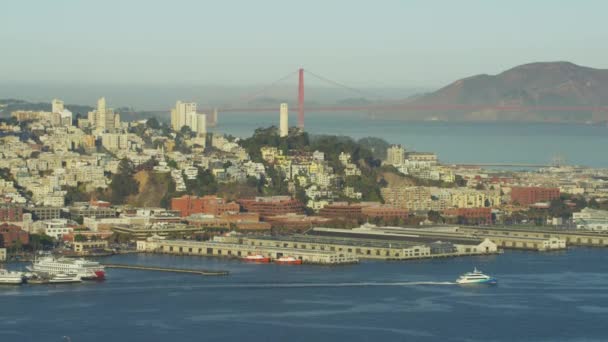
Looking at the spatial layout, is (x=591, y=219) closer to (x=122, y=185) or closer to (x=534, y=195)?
(x=534, y=195)

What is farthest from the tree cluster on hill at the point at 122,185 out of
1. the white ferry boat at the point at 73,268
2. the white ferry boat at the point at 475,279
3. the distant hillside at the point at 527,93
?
the distant hillside at the point at 527,93

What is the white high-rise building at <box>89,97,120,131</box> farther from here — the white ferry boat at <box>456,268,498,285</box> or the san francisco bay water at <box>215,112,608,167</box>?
the white ferry boat at <box>456,268,498,285</box>

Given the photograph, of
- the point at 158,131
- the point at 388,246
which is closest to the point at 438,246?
the point at 388,246

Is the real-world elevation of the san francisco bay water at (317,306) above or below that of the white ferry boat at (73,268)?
below

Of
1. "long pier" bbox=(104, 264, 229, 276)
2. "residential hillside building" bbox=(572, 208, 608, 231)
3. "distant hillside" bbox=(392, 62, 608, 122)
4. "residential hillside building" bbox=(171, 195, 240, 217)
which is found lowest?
"long pier" bbox=(104, 264, 229, 276)

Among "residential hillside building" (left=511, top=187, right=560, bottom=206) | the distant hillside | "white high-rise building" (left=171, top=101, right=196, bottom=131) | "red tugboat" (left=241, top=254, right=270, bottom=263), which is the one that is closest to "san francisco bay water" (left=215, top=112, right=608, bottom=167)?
the distant hillside

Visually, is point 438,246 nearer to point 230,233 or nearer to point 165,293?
point 230,233

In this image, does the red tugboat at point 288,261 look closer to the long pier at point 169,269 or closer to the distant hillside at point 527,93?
the long pier at point 169,269
